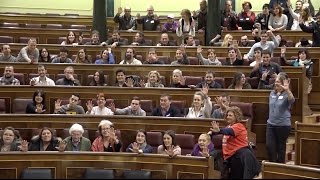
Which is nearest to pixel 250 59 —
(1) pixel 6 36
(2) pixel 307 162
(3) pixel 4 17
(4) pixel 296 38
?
(4) pixel 296 38

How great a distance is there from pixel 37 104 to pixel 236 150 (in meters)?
2.87

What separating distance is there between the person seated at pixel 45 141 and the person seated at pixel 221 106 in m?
1.82

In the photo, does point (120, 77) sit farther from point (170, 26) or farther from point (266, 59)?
point (170, 26)

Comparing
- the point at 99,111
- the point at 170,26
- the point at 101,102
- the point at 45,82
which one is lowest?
the point at 99,111

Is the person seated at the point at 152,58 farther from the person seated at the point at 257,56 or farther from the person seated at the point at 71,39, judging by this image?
the person seated at the point at 71,39

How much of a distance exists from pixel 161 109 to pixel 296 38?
410cm

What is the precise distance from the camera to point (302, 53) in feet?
32.3

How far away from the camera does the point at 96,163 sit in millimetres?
6793

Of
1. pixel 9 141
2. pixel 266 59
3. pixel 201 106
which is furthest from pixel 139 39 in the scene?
pixel 9 141

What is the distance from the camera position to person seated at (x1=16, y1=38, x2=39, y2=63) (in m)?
10.5

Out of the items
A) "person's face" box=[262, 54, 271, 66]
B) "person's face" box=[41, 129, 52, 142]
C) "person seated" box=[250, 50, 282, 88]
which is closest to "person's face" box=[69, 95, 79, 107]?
"person's face" box=[41, 129, 52, 142]

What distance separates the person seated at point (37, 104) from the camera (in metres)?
8.71

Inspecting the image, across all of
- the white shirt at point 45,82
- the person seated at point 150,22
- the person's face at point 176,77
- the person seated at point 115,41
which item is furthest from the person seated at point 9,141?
the person seated at point 150,22

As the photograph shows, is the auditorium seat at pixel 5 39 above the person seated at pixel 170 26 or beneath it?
beneath
